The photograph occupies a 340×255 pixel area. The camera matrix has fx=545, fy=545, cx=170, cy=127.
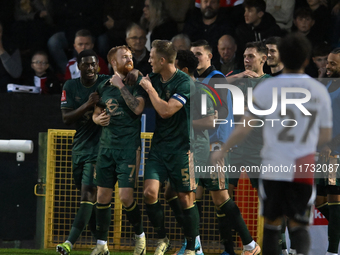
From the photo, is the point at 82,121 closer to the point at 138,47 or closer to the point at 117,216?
the point at 117,216

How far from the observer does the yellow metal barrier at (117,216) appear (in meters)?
6.53

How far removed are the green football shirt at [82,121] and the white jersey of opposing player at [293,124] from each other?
2.44m

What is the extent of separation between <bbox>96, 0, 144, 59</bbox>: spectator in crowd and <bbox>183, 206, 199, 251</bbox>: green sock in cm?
364

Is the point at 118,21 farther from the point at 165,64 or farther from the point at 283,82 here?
the point at 283,82

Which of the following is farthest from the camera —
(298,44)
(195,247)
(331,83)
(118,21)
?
(118,21)

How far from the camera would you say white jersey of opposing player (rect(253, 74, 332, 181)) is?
3.82 metres

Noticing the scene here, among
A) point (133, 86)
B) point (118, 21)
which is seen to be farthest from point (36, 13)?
point (133, 86)

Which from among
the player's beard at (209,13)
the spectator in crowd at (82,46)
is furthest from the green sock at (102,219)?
the player's beard at (209,13)

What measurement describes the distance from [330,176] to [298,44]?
2.28 meters

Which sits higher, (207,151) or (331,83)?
(331,83)

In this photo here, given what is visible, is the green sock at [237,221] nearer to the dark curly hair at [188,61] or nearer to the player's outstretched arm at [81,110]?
the dark curly hair at [188,61]

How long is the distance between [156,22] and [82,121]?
2909 millimetres

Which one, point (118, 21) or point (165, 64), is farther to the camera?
point (118, 21)

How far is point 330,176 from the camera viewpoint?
5.69 meters
